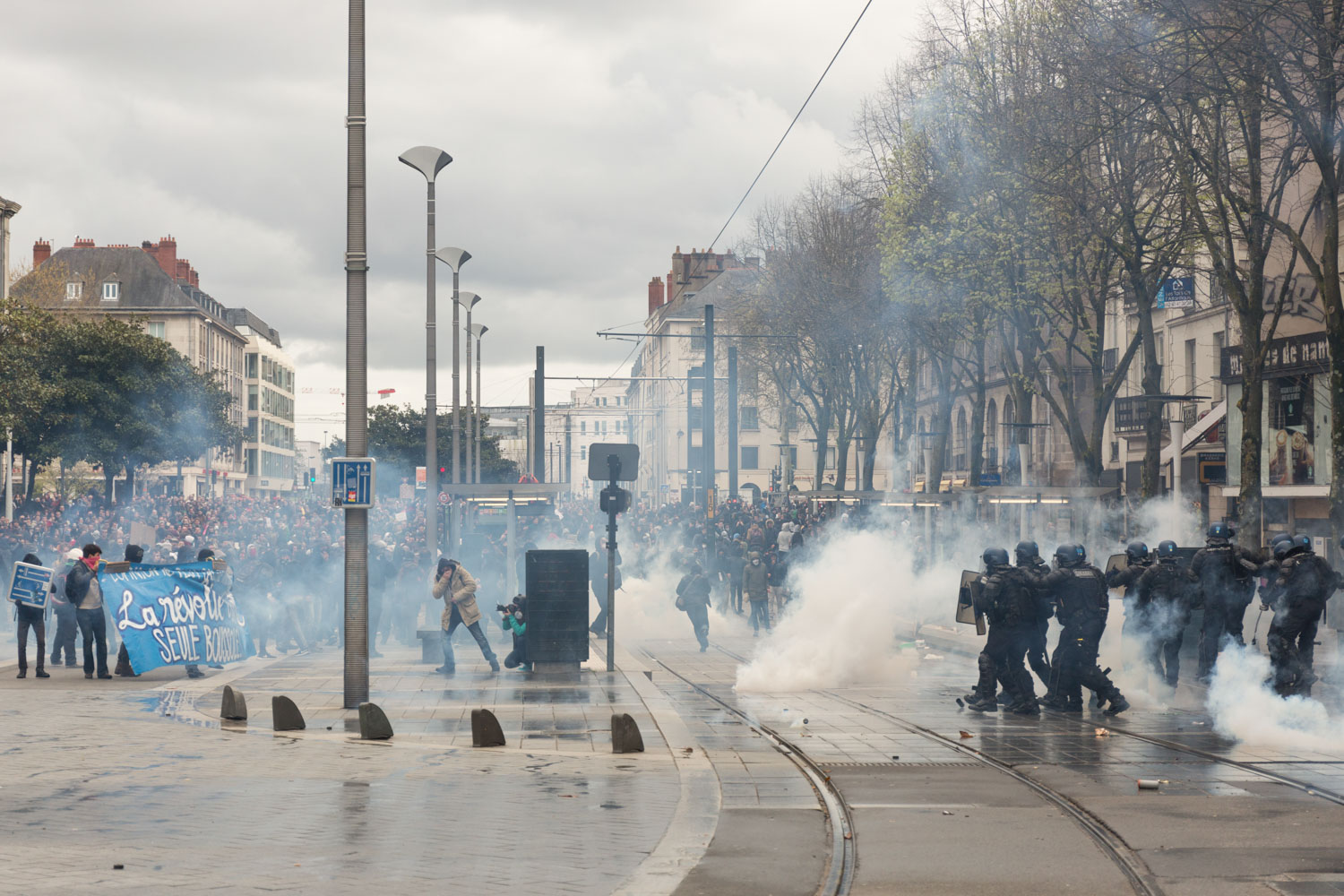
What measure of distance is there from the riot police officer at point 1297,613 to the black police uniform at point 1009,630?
2.13m

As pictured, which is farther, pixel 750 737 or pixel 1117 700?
pixel 1117 700

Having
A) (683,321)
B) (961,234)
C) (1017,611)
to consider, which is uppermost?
(683,321)

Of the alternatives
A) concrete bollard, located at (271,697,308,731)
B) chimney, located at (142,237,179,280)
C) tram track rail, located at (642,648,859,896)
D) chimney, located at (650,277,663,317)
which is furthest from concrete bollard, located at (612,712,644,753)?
chimney, located at (650,277,663,317)

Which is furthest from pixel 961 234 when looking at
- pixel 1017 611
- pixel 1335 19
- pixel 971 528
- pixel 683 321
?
pixel 683 321

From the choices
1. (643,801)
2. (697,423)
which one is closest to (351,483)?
(643,801)

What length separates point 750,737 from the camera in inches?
480

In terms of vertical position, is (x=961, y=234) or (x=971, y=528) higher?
(x=961, y=234)

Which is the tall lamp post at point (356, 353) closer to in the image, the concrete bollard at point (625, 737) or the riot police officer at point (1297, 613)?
the concrete bollard at point (625, 737)

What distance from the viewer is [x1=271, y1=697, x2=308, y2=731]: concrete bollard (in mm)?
12125

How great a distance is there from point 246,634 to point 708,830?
475 inches

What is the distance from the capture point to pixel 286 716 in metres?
12.1

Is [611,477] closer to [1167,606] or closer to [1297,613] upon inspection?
[1167,606]

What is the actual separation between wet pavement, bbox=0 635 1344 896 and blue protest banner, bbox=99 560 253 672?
84.1 inches

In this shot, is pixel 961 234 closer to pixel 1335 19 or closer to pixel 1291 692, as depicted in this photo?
pixel 1335 19
